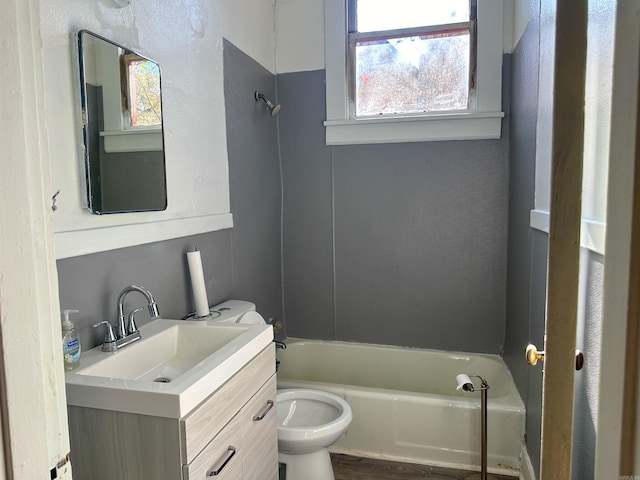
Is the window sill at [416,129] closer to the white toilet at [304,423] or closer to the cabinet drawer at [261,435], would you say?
the white toilet at [304,423]

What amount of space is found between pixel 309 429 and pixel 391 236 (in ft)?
4.45

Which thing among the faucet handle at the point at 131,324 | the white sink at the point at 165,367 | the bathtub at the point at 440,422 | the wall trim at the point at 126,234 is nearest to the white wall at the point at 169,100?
the wall trim at the point at 126,234

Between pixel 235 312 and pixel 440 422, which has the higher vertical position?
pixel 235 312

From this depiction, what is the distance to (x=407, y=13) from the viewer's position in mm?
2650

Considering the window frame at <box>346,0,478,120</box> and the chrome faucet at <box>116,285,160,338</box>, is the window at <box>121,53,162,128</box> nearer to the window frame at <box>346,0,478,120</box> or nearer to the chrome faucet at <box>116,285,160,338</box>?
the chrome faucet at <box>116,285,160,338</box>

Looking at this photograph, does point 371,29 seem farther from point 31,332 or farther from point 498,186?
point 31,332

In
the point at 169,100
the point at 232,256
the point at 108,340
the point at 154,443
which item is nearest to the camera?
the point at 154,443

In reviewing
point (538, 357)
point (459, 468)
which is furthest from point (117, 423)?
point (459, 468)

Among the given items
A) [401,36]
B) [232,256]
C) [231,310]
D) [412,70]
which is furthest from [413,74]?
[231,310]

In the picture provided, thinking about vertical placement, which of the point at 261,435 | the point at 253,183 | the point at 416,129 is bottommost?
the point at 261,435

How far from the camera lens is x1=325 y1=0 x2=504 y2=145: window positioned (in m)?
2.54

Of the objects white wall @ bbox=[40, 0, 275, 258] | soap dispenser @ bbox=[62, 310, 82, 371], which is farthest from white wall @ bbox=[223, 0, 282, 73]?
soap dispenser @ bbox=[62, 310, 82, 371]

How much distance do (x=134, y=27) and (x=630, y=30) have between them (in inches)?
62.5

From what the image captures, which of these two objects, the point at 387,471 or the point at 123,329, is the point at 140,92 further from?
the point at 387,471
